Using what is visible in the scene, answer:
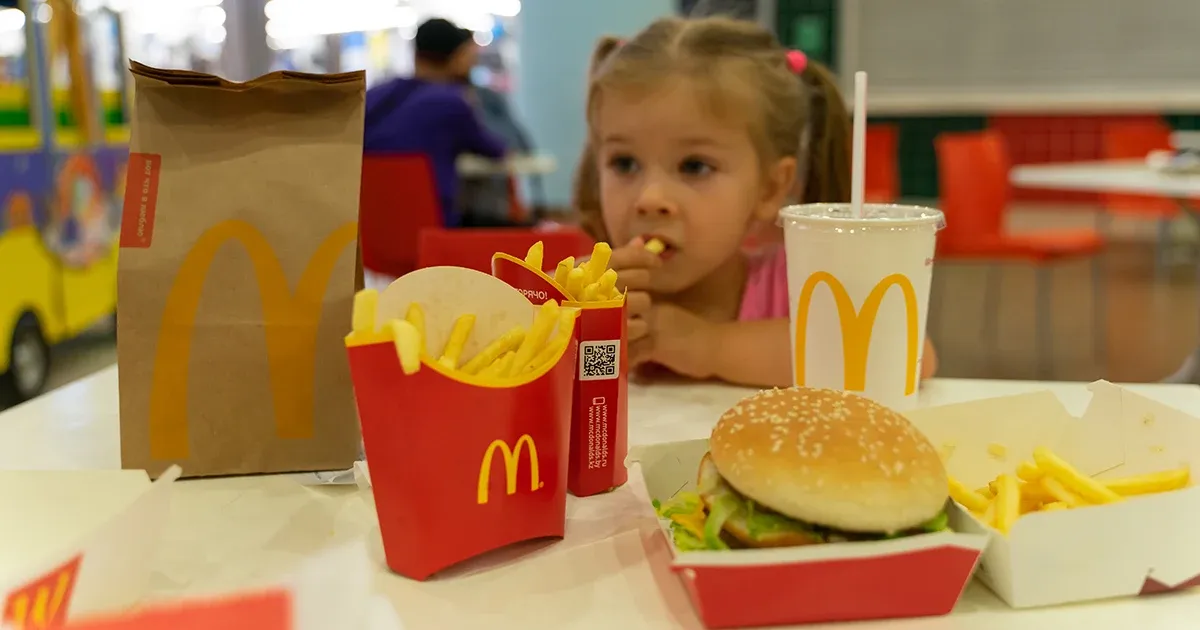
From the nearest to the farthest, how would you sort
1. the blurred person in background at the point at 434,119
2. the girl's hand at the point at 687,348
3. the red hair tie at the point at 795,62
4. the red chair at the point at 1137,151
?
the girl's hand at the point at 687,348 < the red hair tie at the point at 795,62 < the blurred person in background at the point at 434,119 < the red chair at the point at 1137,151

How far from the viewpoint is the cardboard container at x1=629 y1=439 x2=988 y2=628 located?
63 centimetres

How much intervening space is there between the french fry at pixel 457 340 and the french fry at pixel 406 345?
0.17ft

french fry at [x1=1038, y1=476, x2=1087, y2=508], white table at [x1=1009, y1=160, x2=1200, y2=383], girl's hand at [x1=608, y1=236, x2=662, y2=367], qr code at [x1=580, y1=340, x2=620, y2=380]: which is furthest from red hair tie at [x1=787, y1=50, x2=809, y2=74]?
white table at [x1=1009, y1=160, x2=1200, y2=383]

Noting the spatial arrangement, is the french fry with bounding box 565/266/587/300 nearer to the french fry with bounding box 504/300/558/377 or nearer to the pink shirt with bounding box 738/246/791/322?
the french fry with bounding box 504/300/558/377

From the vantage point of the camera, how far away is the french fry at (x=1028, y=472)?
31.4 inches

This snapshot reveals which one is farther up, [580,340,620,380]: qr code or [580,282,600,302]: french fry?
[580,282,600,302]: french fry

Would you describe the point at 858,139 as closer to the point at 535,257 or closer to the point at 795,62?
the point at 535,257

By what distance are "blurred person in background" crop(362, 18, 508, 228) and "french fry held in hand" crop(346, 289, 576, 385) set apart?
2784 mm

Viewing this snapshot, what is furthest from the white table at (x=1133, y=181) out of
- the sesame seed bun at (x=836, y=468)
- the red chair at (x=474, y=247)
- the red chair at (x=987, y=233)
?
the sesame seed bun at (x=836, y=468)

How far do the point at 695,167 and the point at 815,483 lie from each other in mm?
906

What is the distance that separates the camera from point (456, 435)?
2.31 feet

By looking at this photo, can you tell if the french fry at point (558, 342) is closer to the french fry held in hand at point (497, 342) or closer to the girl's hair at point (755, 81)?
the french fry held in hand at point (497, 342)

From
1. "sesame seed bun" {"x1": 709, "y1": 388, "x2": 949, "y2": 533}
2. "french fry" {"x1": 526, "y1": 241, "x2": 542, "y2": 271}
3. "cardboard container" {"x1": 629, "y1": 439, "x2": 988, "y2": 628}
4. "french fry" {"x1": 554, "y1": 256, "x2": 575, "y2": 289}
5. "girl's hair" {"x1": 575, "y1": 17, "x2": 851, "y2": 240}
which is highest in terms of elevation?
"girl's hair" {"x1": 575, "y1": 17, "x2": 851, "y2": 240}

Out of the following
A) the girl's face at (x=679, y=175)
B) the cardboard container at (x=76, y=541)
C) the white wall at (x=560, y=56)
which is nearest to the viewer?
the cardboard container at (x=76, y=541)
